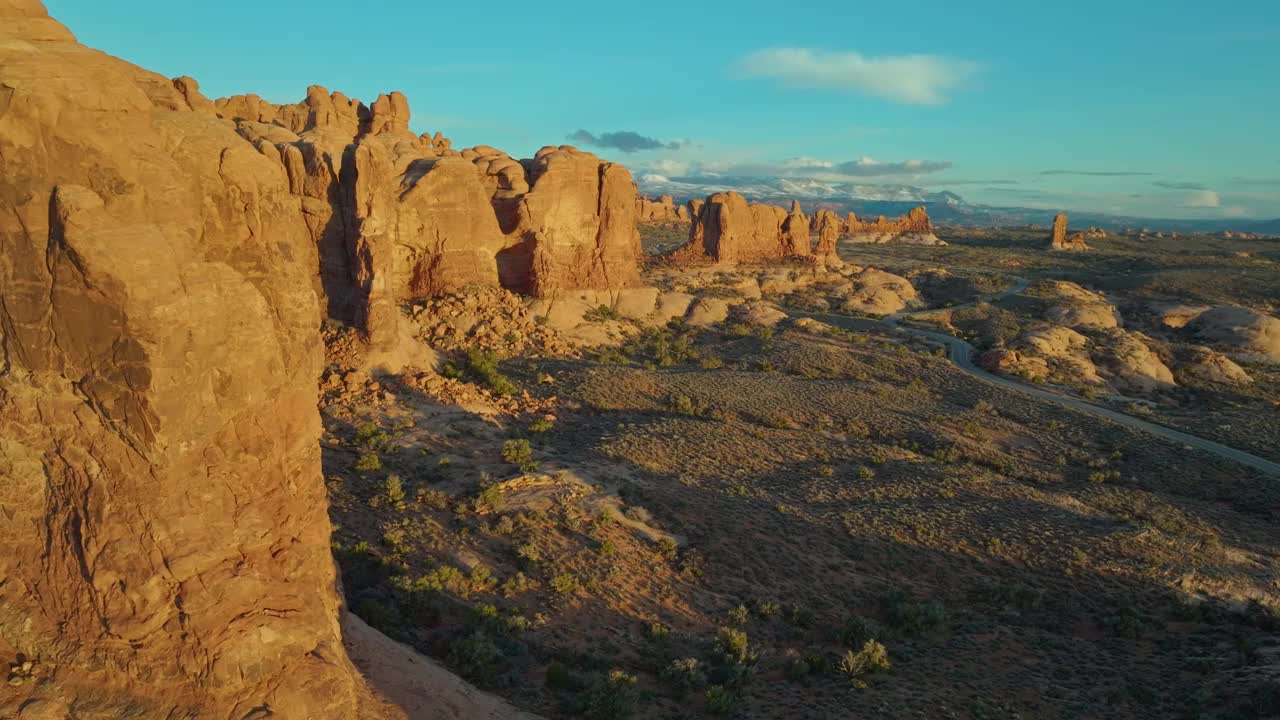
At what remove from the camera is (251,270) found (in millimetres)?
11891

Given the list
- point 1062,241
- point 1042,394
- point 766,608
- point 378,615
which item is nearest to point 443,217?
point 378,615

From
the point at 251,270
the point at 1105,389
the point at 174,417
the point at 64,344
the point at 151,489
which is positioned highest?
the point at 251,270

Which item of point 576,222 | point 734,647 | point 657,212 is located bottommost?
point 734,647

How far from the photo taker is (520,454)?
28016 mm

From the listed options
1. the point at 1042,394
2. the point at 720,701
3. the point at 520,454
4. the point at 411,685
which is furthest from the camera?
the point at 1042,394

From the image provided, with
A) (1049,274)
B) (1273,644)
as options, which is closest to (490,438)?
(1273,644)

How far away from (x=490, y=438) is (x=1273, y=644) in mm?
27139

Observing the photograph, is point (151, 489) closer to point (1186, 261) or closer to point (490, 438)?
point (490, 438)

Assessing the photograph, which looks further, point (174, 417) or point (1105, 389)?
point (1105, 389)

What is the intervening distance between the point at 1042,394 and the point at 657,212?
111m

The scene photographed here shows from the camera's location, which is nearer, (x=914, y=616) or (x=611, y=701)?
(x=611, y=701)

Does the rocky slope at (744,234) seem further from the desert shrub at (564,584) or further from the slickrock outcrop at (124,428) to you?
the slickrock outcrop at (124,428)

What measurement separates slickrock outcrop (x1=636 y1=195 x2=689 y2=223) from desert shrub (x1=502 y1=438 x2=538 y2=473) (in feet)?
395

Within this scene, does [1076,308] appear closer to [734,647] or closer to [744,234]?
[744,234]
